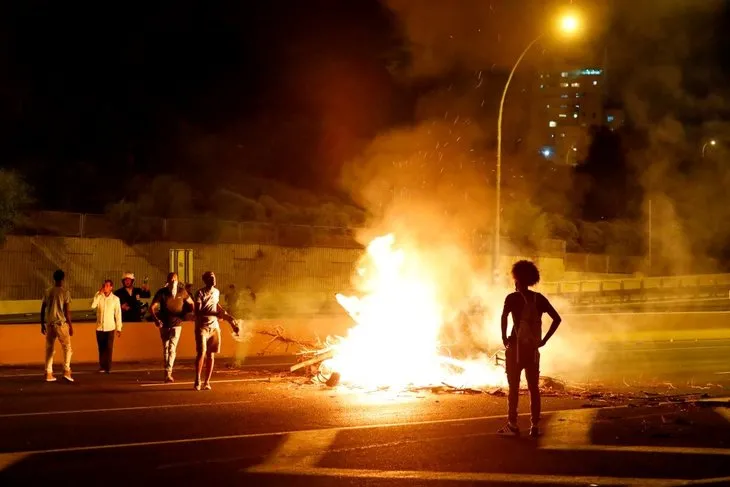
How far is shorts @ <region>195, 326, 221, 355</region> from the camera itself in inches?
457

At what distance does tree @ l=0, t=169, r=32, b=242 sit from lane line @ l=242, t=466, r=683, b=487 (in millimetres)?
32123

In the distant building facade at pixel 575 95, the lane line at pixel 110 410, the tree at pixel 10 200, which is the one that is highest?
the distant building facade at pixel 575 95

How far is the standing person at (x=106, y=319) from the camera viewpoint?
1363 cm

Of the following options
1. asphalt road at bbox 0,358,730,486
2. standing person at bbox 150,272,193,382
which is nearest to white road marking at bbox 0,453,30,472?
asphalt road at bbox 0,358,730,486

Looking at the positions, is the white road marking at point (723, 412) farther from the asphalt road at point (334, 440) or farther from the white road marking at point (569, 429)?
the white road marking at point (569, 429)

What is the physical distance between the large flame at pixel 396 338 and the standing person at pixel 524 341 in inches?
146

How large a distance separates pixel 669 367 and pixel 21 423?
11.5 m

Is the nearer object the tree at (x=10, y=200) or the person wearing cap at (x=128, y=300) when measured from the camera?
the person wearing cap at (x=128, y=300)

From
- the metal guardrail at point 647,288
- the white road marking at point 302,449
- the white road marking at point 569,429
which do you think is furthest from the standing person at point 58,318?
the metal guardrail at point 647,288

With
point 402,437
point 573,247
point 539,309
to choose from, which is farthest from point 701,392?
point 573,247

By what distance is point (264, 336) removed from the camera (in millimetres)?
18094

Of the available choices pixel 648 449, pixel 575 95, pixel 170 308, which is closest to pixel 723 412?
pixel 648 449

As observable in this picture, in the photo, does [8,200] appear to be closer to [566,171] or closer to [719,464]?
[719,464]

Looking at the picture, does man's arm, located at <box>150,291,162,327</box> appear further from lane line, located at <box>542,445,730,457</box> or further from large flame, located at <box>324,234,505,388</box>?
lane line, located at <box>542,445,730,457</box>
